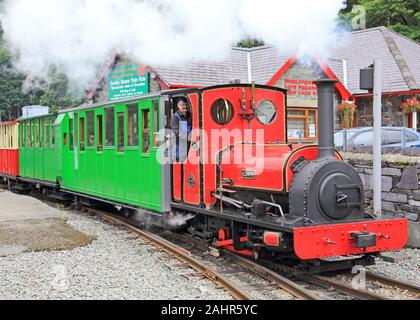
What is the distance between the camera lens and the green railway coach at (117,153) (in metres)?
8.79

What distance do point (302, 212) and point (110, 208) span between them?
24.9ft

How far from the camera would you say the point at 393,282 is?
20.7 feet

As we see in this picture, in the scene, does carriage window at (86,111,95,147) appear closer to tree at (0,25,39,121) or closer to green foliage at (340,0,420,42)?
green foliage at (340,0,420,42)

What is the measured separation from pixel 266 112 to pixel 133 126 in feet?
8.69

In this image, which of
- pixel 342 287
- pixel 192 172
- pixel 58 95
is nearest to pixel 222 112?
pixel 192 172

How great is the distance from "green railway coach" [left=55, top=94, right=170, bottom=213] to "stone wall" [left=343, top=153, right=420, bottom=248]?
3669 mm

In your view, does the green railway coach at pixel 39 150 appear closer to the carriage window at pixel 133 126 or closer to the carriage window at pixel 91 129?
the carriage window at pixel 91 129

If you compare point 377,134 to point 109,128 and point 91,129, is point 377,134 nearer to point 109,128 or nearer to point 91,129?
point 109,128

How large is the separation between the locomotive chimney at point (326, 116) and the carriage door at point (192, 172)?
6.78 feet

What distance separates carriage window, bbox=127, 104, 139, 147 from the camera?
31.0 feet

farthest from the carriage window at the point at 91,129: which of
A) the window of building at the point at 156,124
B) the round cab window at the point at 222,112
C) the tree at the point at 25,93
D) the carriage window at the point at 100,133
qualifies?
the tree at the point at 25,93

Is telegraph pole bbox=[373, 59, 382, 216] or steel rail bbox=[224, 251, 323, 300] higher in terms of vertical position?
telegraph pole bbox=[373, 59, 382, 216]

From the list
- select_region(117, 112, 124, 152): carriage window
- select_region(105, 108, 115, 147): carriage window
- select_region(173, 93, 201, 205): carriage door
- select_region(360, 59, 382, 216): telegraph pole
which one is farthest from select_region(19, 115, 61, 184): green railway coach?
select_region(360, 59, 382, 216): telegraph pole
